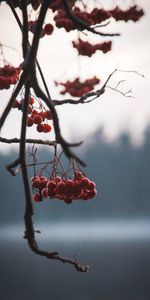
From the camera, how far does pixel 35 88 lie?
5.47ft

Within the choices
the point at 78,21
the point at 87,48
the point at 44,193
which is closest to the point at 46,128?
the point at 44,193

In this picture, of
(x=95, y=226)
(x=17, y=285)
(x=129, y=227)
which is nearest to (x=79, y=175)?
(x=17, y=285)

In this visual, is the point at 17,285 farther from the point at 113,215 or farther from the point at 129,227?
the point at 129,227

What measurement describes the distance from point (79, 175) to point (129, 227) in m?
131

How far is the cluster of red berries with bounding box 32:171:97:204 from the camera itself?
→ 2.30 metres

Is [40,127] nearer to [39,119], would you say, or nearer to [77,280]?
[39,119]

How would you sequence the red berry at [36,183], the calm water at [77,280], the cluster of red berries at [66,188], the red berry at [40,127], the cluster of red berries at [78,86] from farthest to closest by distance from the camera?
the calm water at [77,280] → the red berry at [40,127] → the red berry at [36,183] → the cluster of red berries at [66,188] → the cluster of red berries at [78,86]

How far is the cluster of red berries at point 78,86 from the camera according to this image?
1967mm

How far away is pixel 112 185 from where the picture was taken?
11544 cm

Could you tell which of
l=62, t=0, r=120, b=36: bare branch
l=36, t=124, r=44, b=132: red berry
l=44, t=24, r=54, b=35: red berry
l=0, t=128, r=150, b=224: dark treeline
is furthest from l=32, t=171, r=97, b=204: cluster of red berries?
l=0, t=128, r=150, b=224: dark treeline

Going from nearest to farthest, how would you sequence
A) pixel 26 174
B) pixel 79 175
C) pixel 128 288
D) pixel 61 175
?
pixel 26 174 → pixel 79 175 → pixel 61 175 → pixel 128 288

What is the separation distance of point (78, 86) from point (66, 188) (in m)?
0.51

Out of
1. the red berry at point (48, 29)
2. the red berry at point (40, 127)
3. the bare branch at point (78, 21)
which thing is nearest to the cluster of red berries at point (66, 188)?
the red berry at point (40, 127)

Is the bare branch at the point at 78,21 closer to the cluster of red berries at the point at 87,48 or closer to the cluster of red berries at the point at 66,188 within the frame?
the cluster of red berries at the point at 87,48
